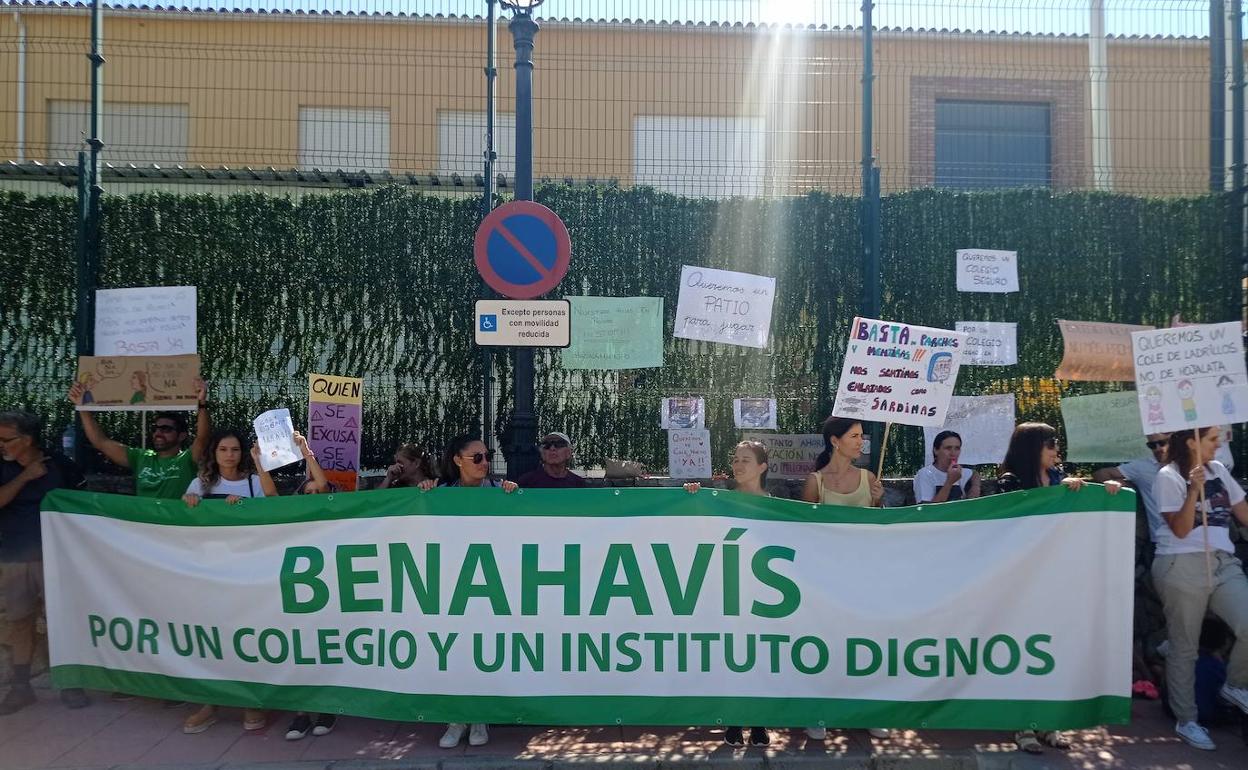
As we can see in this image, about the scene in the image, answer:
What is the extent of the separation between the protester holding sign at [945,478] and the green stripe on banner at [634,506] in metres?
1.16

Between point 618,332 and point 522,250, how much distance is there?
5.02 feet

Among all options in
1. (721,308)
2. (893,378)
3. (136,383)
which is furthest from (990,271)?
(136,383)

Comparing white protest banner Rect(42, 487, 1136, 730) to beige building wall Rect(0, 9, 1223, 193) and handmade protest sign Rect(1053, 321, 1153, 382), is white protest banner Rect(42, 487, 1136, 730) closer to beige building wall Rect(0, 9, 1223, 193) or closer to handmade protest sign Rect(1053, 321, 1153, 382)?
handmade protest sign Rect(1053, 321, 1153, 382)

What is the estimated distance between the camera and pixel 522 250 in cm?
591

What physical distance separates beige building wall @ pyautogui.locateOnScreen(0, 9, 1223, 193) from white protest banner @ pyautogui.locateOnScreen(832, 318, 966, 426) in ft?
7.10

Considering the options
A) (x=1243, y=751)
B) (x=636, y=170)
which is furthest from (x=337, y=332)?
(x=1243, y=751)

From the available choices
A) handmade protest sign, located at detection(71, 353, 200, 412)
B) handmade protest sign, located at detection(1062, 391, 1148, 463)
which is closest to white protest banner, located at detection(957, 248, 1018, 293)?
handmade protest sign, located at detection(1062, 391, 1148, 463)

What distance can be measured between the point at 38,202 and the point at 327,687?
4.80 meters

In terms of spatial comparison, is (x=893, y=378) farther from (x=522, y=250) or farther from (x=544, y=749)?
(x=544, y=749)

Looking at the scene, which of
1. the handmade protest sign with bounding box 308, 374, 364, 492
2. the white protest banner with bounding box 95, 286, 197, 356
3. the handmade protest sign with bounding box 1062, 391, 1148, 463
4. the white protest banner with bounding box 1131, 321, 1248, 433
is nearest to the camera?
the white protest banner with bounding box 1131, 321, 1248, 433

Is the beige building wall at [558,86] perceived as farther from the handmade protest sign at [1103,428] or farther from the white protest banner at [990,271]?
the handmade protest sign at [1103,428]

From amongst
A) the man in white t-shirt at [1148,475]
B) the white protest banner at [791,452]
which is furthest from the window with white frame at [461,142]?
the man in white t-shirt at [1148,475]

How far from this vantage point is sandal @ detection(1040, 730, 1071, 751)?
4.79 metres

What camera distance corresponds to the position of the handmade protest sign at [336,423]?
6.63m
